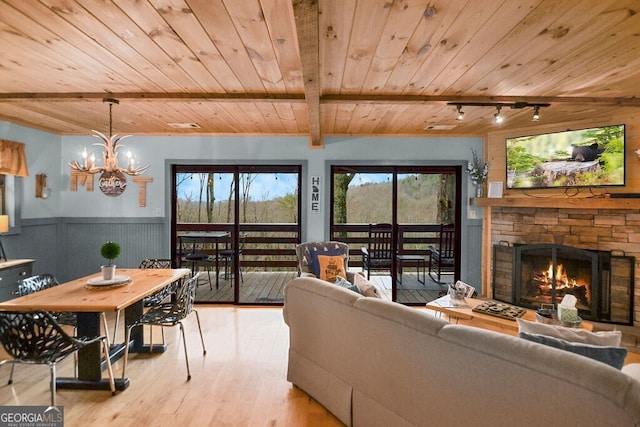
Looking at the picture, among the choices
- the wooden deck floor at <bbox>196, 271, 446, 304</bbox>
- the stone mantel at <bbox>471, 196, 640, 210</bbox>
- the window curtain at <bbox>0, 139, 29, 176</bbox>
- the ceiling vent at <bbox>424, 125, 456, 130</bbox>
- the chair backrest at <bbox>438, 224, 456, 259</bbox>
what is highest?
the ceiling vent at <bbox>424, 125, 456, 130</bbox>

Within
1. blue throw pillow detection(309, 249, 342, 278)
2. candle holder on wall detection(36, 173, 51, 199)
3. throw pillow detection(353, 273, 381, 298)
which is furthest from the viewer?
candle holder on wall detection(36, 173, 51, 199)

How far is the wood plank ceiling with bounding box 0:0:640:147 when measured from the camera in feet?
5.91

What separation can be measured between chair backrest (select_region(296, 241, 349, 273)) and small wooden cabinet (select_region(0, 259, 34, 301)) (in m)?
2.96

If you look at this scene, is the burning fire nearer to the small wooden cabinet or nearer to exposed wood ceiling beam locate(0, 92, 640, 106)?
exposed wood ceiling beam locate(0, 92, 640, 106)

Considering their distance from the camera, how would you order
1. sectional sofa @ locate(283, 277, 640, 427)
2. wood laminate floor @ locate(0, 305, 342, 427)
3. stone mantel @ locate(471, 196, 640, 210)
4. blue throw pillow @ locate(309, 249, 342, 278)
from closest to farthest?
sectional sofa @ locate(283, 277, 640, 427) → wood laminate floor @ locate(0, 305, 342, 427) → stone mantel @ locate(471, 196, 640, 210) → blue throw pillow @ locate(309, 249, 342, 278)

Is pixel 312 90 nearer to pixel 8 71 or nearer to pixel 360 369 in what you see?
pixel 360 369

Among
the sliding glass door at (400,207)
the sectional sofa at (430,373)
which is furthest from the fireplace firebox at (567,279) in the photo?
the sectional sofa at (430,373)

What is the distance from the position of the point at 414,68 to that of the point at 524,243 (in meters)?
3.04

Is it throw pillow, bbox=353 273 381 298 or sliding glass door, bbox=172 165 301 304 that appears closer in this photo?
throw pillow, bbox=353 273 381 298

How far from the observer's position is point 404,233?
529cm

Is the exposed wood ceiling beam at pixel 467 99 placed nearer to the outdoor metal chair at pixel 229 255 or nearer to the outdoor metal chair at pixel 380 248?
the outdoor metal chair at pixel 380 248

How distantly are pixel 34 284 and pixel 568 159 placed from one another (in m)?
5.60

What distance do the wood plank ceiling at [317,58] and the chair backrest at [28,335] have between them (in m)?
1.73

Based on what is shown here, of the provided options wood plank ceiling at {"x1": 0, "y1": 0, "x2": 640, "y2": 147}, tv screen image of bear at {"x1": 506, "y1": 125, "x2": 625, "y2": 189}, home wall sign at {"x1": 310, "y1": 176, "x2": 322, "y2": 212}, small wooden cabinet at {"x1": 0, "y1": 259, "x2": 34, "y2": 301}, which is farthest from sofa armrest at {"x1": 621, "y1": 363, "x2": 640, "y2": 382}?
small wooden cabinet at {"x1": 0, "y1": 259, "x2": 34, "y2": 301}
